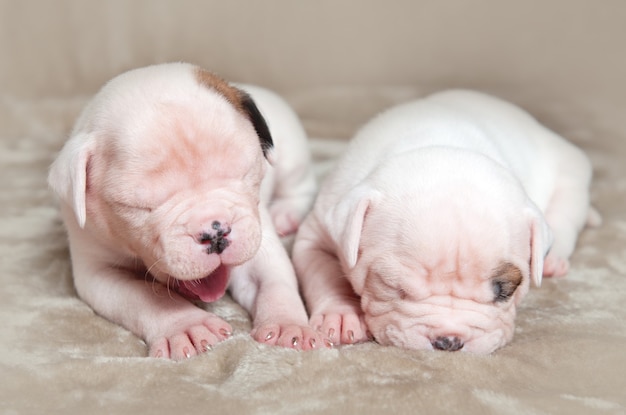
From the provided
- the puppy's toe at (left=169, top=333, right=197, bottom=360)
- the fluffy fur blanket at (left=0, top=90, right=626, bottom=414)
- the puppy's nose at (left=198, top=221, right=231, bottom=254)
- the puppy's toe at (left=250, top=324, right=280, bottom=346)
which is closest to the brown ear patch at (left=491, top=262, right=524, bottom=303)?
the fluffy fur blanket at (left=0, top=90, right=626, bottom=414)

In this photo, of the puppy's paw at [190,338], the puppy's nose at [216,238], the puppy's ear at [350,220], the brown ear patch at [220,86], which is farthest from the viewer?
the brown ear patch at [220,86]

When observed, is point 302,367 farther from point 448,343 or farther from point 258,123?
point 258,123

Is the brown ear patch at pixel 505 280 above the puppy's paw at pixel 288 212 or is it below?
above

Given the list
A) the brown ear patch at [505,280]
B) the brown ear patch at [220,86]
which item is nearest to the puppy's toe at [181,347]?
the brown ear patch at [220,86]

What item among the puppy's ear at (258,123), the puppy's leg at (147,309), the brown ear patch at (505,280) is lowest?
the puppy's leg at (147,309)

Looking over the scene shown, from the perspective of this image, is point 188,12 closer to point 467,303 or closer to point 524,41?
point 524,41

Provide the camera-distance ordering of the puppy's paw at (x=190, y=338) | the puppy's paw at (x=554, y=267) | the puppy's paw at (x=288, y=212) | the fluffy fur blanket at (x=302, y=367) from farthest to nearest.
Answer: the puppy's paw at (x=288, y=212)
the puppy's paw at (x=554, y=267)
the puppy's paw at (x=190, y=338)
the fluffy fur blanket at (x=302, y=367)

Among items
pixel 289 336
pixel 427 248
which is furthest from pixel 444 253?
pixel 289 336

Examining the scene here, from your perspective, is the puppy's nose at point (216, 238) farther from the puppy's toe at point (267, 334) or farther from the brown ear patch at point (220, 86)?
the brown ear patch at point (220, 86)
